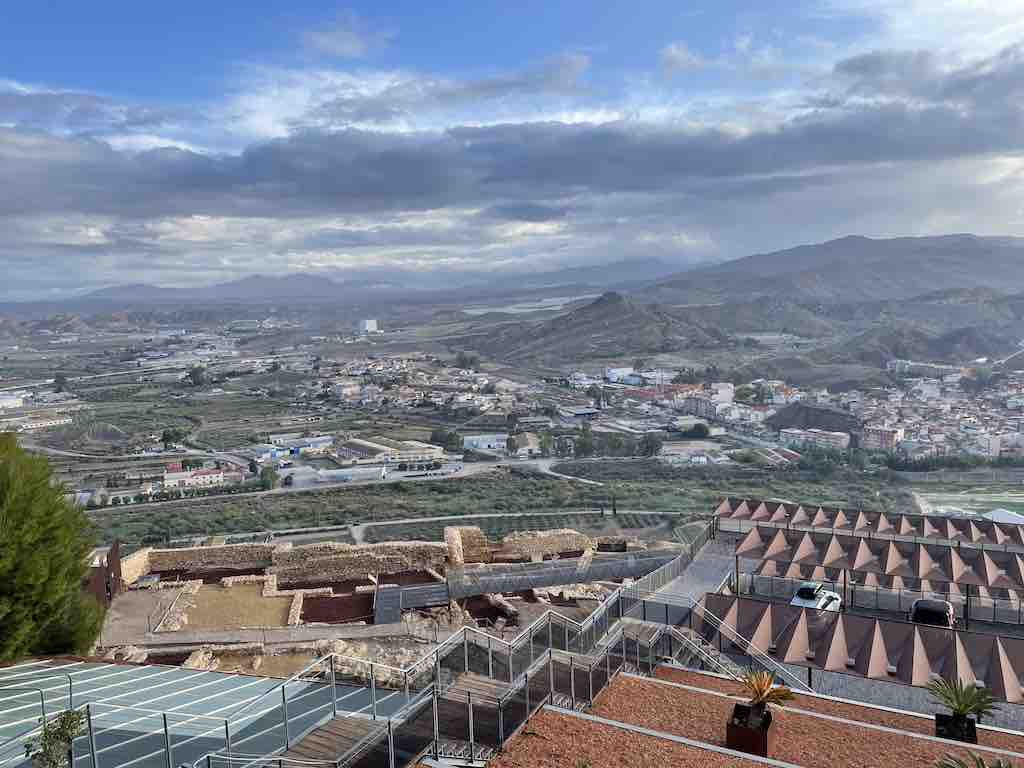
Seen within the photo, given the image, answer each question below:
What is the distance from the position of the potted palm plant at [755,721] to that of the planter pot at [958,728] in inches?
70.6

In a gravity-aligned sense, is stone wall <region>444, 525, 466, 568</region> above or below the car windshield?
below

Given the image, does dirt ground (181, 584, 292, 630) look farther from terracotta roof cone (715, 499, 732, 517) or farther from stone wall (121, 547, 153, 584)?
terracotta roof cone (715, 499, 732, 517)

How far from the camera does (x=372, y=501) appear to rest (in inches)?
1479

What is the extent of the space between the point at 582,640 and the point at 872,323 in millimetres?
163221

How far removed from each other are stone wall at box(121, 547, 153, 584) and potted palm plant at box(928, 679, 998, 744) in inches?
636

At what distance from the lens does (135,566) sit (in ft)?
62.2

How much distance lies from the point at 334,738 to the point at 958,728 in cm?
654

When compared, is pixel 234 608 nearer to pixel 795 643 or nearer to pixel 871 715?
pixel 795 643

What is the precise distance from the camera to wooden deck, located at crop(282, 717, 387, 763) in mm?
6793

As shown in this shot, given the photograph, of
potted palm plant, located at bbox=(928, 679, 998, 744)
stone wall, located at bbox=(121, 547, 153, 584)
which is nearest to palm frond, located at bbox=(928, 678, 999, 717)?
potted palm plant, located at bbox=(928, 679, 998, 744)

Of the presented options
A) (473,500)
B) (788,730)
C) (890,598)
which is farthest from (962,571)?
(473,500)

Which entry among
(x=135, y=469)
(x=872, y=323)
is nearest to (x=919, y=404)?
(x=135, y=469)

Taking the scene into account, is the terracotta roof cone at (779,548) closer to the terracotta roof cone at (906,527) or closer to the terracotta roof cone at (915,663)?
the terracotta roof cone at (906,527)

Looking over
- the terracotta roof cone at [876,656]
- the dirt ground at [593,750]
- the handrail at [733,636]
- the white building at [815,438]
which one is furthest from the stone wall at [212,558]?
the white building at [815,438]
